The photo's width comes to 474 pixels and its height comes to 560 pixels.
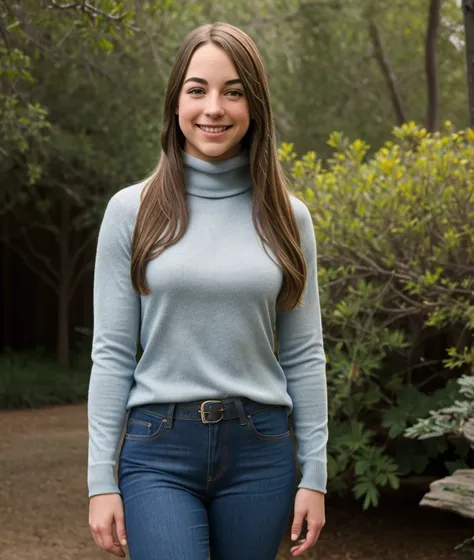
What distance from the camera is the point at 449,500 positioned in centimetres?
483

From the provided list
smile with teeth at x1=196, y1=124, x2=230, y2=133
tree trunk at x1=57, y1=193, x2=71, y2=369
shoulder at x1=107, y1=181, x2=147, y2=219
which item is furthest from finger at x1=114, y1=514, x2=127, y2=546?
tree trunk at x1=57, y1=193, x2=71, y2=369

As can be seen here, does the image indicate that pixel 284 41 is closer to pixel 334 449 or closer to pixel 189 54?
pixel 334 449

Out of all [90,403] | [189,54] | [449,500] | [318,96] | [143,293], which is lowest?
[449,500]

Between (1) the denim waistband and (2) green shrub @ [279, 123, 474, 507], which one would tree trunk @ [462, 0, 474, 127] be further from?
(1) the denim waistband

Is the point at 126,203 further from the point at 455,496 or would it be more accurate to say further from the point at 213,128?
the point at 455,496

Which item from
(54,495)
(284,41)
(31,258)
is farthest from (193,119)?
(31,258)

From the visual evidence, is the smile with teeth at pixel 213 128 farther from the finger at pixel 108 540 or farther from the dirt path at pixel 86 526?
the dirt path at pixel 86 526

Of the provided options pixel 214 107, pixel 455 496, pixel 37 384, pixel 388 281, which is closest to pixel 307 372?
pixel 214 107

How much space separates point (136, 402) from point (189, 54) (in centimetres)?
86

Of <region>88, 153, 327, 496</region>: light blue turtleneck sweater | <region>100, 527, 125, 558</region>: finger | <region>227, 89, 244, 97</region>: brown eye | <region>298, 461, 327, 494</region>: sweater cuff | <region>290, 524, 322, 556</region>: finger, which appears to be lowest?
<region>290, 524, 322, 556</region>: finger

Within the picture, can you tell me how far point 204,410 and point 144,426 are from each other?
5.8 inches

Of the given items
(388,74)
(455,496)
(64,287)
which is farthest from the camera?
(388,74)

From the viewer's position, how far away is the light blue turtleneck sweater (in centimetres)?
232

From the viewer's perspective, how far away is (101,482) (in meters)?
2.31
